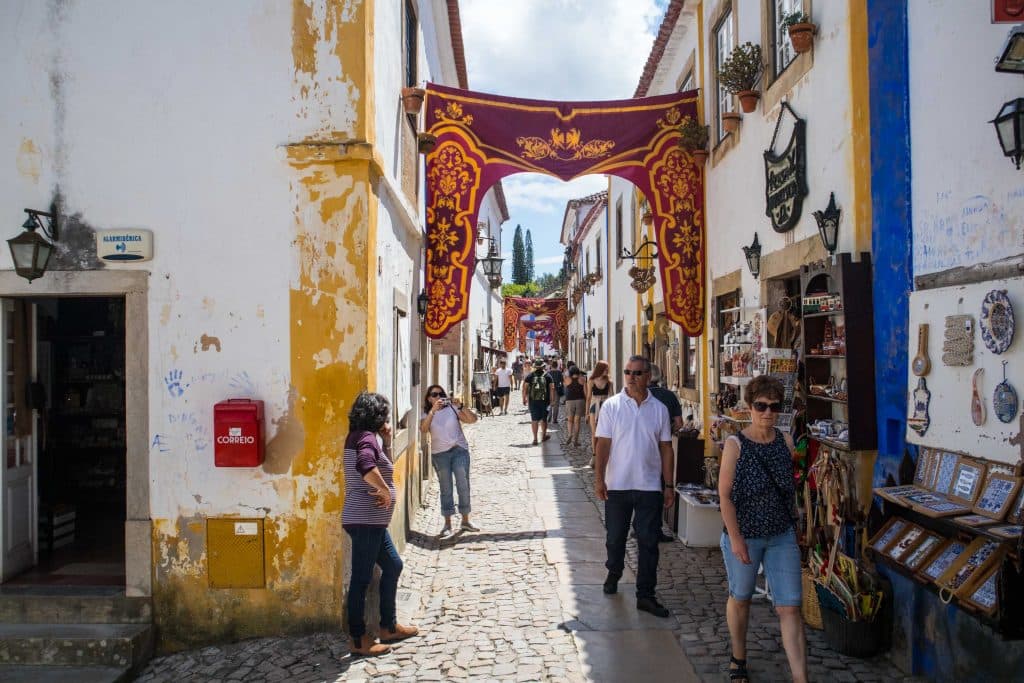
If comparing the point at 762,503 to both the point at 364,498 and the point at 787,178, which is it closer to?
the point at 364,498

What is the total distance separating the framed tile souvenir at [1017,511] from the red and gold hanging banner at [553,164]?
18.1ft

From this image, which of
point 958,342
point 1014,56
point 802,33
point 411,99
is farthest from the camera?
point 411,99

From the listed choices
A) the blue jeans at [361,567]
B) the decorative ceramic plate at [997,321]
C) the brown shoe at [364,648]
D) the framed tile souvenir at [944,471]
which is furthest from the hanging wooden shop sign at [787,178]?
the brown shoe at [364,648]

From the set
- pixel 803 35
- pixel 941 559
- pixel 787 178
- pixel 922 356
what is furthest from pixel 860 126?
pixel 941 559

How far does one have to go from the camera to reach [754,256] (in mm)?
7086

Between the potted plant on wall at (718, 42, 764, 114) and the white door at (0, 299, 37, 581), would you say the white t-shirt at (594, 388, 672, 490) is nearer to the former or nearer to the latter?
the potted plant on wall at (718, 42, 764, 114)

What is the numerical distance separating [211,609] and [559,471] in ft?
22.5

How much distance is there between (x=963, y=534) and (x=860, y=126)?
8.89 ft

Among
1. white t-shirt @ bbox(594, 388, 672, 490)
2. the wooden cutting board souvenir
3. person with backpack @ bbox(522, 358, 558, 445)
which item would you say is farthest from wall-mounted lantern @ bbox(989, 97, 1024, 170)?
person with backpack @ bbox(522, 358, 558, 445)

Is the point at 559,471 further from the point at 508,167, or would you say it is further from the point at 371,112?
the point at 371,112

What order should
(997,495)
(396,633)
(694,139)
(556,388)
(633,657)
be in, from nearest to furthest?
(997,495) → (633,657) → (396,633) → (694,139) → (556,388)

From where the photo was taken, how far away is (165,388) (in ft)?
17.7

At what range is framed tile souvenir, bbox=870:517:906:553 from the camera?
4.48 metres

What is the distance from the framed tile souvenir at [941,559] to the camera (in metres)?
3.91
